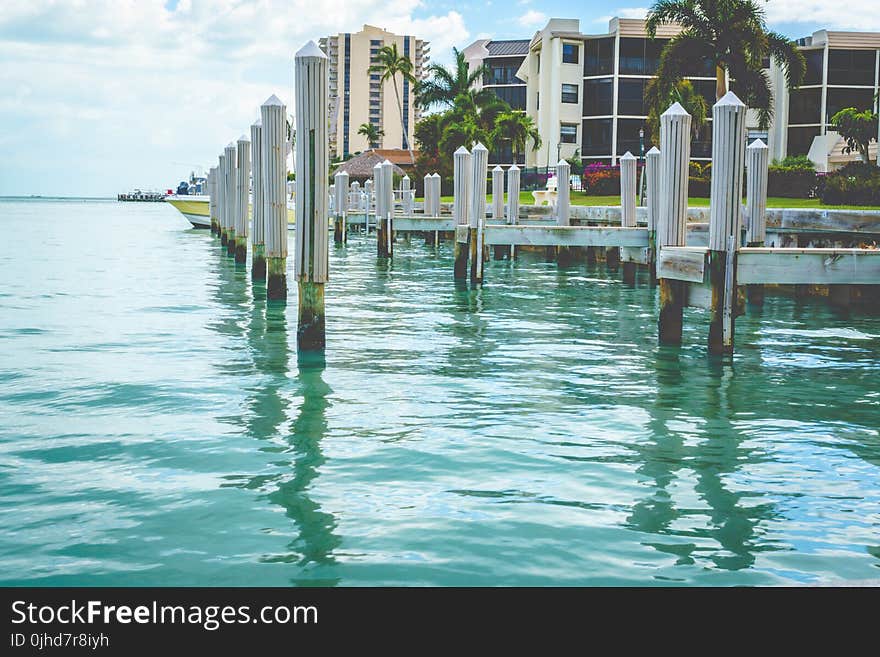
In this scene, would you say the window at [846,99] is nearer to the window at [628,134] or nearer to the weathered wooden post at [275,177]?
the window at [628,134]

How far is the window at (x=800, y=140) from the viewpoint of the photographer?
62750 mm

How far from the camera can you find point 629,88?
215 feet

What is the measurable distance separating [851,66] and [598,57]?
1487 centimetres

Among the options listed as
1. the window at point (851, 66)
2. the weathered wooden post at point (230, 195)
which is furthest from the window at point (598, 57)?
the weathered wooden post at point (230, 195)

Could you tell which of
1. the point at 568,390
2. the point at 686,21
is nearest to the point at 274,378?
the point at 568,390

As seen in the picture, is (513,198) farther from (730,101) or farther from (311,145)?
(311,145)

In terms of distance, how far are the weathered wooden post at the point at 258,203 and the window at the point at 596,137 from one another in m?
49.0

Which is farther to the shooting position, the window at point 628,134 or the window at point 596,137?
the window at point 596,137

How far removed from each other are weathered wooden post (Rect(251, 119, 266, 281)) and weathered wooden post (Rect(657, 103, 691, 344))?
6711 millimetres

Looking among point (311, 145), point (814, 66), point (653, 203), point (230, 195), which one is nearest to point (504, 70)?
point (814, 66)

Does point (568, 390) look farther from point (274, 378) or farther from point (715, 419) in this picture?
point (274, 378)

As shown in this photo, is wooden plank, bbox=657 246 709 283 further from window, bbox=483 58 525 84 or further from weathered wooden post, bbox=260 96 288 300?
window, bbox=483 58 525 84

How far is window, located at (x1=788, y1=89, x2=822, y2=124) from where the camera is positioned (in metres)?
62.1
